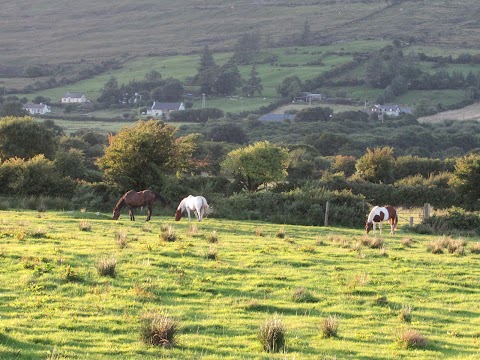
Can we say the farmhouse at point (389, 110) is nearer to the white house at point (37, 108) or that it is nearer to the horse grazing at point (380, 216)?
the white house at point (37, 108)

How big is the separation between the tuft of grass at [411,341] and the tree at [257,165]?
136 ft

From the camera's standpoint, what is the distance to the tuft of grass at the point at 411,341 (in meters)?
12.9

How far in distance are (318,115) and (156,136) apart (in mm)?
93565

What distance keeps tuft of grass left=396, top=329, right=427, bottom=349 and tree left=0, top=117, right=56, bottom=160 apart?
47727mm

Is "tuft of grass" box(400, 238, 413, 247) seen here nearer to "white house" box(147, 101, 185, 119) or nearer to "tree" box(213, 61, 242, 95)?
"white house" box(147, 101, 185, 119)

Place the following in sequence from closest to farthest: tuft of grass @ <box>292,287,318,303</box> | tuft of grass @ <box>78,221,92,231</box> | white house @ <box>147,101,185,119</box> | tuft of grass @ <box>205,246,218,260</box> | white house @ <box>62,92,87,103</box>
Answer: tuft of grass @ <box>292,287,318,303</box>, tuft of grass @ <box>205,246,218,260</box>, tuft of grass @ <box>78,221,92,231</box>, white house @ <box>147,101,185,119</box>, white house @ <box>62,92,87,103</box>

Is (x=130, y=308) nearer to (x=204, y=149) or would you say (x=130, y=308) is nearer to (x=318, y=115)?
(x=204, y=149)

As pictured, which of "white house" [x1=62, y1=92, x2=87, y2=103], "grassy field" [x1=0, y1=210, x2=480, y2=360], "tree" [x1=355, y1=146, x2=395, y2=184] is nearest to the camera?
"grassy field" [x1=0, y1=210, x2=480, y2=360]

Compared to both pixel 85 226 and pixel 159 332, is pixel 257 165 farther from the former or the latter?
pixel 159 332

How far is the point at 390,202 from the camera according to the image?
49.3 m

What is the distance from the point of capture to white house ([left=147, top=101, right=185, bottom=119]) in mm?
148125

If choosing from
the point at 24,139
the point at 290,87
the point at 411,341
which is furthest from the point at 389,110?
the point at 411,341

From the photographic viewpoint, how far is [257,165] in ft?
180

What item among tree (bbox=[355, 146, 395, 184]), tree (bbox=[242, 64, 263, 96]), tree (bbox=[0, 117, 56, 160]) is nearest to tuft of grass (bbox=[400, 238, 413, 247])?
tree (bbox=[355, 146, 395, 184])
